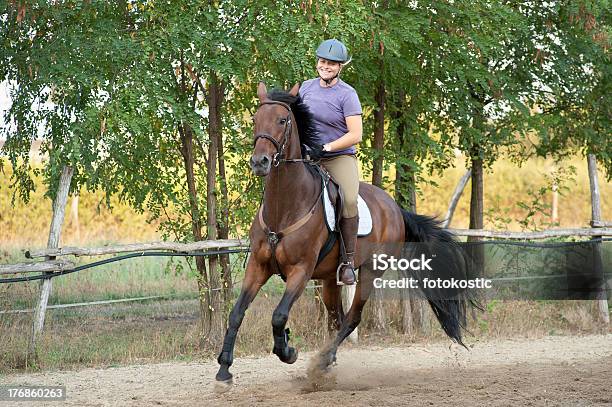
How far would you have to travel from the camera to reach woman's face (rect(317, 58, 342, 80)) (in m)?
6.95

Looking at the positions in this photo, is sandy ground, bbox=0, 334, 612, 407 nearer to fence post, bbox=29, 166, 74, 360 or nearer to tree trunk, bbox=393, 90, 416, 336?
fence post, bbox=29, 166, 74, 360

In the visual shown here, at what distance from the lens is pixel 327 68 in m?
6.95

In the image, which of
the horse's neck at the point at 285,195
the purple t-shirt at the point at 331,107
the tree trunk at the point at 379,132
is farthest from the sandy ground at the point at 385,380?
the tree trunk at the point at 379,132

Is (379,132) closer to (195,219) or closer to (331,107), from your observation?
(195,219)

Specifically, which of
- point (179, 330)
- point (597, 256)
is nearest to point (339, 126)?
point (179, 330)

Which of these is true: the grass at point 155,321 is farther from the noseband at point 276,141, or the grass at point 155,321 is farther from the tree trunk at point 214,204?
the noseband at point 276,141

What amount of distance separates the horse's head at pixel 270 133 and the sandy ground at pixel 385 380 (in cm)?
184

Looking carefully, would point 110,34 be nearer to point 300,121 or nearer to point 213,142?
point 213,142

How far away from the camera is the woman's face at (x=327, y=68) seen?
695 cm

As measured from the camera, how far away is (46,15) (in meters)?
8.66

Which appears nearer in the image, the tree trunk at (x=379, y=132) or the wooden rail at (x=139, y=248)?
the wooden rail at (x=139, y=248)

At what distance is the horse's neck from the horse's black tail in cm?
215

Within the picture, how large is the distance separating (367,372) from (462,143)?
430 cm

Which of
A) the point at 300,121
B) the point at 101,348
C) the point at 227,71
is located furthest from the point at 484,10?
the point at 101,348
